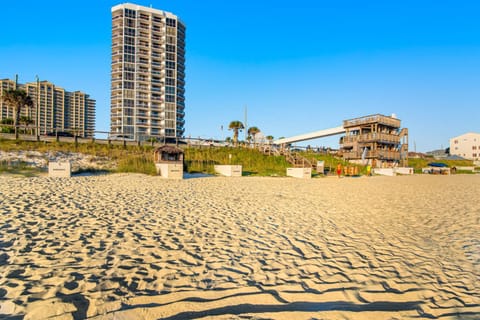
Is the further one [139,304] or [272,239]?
[272,239]

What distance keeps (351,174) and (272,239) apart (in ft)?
83.3

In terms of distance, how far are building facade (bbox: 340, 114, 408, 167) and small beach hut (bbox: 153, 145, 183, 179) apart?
29.4 meters

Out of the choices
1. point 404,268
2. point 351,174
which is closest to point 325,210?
point 404,268

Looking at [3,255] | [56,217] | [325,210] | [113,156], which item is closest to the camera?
[3,255]

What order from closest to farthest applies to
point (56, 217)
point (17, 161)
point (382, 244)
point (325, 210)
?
point (382, 244)
point (56, 217)
point (325, 210)
point (17, 161)

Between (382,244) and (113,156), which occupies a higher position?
(113,156)

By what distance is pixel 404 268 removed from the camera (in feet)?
13.6

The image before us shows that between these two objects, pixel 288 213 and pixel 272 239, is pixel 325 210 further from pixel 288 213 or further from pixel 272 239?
pixel 272 239

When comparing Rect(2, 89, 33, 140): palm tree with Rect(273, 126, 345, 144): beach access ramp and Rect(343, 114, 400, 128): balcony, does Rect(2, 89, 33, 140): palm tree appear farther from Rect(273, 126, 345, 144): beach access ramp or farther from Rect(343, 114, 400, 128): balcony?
Rect(343, 114, 400, 128): balcony

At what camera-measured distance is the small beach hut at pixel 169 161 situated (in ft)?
55.6

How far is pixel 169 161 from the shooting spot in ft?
59.2

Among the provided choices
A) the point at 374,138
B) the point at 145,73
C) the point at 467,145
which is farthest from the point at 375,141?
the point at 467,145

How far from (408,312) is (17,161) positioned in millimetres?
22432

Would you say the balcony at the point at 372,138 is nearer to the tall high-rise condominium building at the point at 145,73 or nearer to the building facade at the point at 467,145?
the tall high-rise condominium building at the point at 145,73
